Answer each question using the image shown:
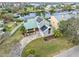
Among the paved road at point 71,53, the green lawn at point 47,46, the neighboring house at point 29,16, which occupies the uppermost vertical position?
the neighboring house at point 29,16

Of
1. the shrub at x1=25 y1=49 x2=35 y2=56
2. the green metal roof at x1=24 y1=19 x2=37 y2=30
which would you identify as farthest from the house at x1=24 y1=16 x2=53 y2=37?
the shrub at x1=25 y1=49 x2=35 y2=56

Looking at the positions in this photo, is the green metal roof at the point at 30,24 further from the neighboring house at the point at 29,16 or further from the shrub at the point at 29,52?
the shrub at the point at 29,52

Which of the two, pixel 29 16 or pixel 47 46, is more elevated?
pixel 29 16

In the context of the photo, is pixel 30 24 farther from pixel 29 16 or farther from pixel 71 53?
pixel 71 53

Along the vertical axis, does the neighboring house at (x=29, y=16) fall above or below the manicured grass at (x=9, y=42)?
above

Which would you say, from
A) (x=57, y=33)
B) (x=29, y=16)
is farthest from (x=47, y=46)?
(x=29, y=16)

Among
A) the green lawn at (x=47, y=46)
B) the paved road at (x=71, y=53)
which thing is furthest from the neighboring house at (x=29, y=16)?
the paved road at (x=71, y=53)

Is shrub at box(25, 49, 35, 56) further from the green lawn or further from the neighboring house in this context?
the neighboring house
